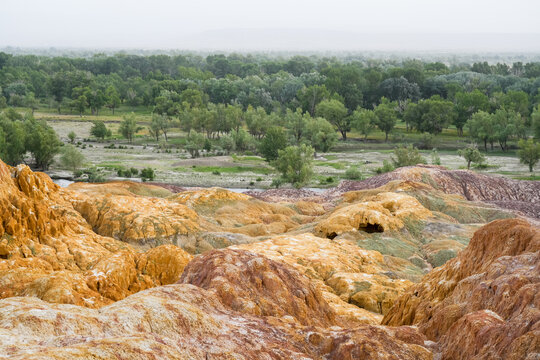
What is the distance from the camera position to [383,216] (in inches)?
1441

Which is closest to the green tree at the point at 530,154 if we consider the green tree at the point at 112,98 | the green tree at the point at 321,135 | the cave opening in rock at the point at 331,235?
the green tree at the point at 321,135

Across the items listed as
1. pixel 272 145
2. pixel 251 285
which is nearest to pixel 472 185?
pixel 272 145

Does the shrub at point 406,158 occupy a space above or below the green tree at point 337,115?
below

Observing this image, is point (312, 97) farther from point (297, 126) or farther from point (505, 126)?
point (505, 126)

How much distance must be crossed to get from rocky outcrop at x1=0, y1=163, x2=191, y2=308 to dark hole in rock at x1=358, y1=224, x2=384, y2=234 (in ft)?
52.0

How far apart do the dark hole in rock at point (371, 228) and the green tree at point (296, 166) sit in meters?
47.8

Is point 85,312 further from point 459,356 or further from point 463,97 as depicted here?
point 463,97

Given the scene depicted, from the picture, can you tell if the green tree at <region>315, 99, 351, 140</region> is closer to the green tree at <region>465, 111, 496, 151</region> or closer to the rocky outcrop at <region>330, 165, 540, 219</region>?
the green tree at <region>465, 111, 496, 151</region>

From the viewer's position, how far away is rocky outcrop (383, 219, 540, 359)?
38.3ft

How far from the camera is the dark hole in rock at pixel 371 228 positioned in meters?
35.7

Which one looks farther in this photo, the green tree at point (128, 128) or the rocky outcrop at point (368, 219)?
the green tree at point (128, 128)

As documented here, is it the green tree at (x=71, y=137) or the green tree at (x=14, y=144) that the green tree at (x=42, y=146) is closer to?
the green tree at (x=14, y=144)

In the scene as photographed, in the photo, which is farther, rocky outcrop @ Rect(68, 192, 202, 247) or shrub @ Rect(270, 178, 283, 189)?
shrub @ Rect(270, 178, 283, 189)

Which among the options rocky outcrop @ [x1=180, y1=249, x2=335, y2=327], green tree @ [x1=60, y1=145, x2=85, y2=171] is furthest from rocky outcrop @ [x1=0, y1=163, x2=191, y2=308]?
green tree @ [x1=60, y1=145, x2=85, y2=171]
